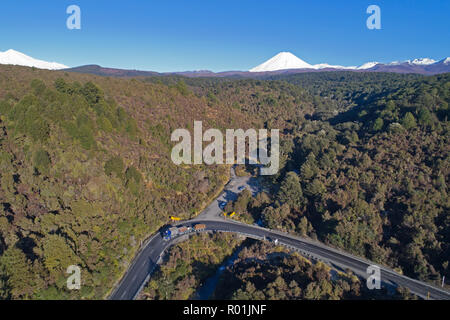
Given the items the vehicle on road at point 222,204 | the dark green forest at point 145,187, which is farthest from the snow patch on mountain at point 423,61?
the vehicle on road at point 222,204

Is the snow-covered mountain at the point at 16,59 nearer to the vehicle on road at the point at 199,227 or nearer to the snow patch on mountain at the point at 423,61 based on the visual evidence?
the vehicle on road at the point at 199,227

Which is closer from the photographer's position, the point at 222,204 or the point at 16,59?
the point at 222,204

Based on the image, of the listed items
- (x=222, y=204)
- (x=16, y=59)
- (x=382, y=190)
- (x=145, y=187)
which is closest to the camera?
(x=382, y=190)

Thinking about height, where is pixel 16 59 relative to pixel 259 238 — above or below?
above

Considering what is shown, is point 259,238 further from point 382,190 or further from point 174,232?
point 382,190

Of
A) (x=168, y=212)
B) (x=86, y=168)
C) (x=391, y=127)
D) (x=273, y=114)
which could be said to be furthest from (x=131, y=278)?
(x=273, y=114)

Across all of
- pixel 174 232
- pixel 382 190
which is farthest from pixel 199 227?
pixel 382 190

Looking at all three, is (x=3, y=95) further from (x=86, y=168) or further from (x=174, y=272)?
(x=174, y=272)

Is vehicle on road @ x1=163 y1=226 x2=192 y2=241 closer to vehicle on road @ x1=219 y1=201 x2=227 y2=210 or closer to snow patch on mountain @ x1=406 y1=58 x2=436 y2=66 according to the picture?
vehicle on road @ x1=219 y1=201 x2=227 y2=210
